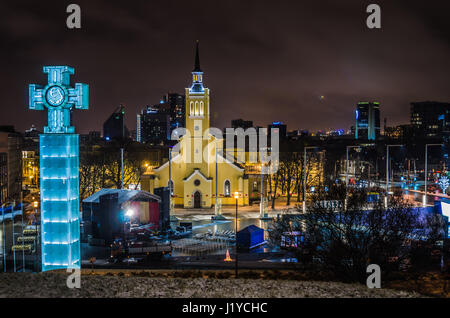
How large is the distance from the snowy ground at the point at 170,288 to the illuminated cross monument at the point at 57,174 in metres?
2.80

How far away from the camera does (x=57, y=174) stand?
66.4ft

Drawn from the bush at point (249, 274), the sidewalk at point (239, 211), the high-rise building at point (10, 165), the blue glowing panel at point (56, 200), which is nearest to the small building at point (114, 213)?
the sidewalk at point (239, 211)

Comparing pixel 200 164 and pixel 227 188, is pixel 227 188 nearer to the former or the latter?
pixel 227 188

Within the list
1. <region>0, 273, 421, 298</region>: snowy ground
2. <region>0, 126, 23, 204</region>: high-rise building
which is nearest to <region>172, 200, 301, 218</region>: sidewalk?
<region>0, 273, 421, 298</region>: snowy ground

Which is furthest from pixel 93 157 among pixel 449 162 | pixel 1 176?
pixel 449 162

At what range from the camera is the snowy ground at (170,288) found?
47.9 feet

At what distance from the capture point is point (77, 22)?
714 inches

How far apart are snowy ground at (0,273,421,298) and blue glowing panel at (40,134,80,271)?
9.08 ft


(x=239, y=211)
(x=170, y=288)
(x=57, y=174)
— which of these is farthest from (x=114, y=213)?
(x=170, y=288)

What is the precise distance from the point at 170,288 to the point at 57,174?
944 cm

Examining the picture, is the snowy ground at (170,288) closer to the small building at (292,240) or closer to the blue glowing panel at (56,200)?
the blue glowing panel at (56,200)

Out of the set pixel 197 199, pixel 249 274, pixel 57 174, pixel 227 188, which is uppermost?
pixel 57 174

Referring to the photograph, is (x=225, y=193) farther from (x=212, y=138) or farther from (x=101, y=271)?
(x=101, y=271)
